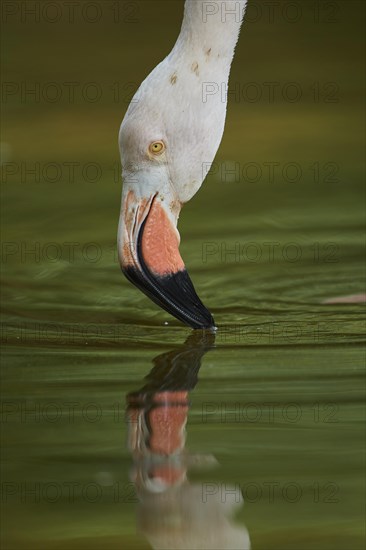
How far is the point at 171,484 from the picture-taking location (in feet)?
8.32

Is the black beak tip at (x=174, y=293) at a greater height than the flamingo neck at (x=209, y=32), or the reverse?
the flamingo neck at (x=209, y=32)

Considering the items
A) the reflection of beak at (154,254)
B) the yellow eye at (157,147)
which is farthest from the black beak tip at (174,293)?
the yellow eye at (157,147)

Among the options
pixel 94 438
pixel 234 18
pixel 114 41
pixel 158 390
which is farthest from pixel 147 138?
pixel 114 41

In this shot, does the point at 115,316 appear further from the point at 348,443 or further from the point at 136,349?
the point at 348,443

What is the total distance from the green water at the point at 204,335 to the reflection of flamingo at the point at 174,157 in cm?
16

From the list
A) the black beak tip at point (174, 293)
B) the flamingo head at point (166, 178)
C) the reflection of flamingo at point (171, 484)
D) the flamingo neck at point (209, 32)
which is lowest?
the reflection of flamingo at point (171, 484)

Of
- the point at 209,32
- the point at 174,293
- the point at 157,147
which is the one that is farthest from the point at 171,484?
the point at 209,32

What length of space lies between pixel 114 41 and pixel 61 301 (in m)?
3.28

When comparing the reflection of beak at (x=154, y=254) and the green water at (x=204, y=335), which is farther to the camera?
the reflection of beak at (x=154, y=254)

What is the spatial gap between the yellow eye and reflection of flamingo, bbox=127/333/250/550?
1.96ft

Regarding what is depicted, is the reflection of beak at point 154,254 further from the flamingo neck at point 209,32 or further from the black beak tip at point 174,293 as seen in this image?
the flamingo neck at point 209,32

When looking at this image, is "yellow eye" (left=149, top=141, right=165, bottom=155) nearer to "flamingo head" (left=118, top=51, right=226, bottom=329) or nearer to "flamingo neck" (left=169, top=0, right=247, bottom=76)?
"flamingo head" (left=118, top=51, right=226, bottom=329)

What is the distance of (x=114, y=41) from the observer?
7.00 meters

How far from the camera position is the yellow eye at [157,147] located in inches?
136
